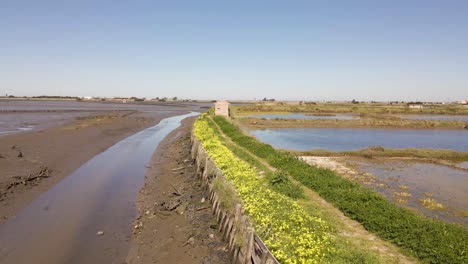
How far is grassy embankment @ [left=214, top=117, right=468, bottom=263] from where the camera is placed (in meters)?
8.48

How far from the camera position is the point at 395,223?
33.4 ft

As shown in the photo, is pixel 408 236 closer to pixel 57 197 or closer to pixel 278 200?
pixel 278 200

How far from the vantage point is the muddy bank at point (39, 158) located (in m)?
18.1

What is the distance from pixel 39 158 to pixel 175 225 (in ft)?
59.9

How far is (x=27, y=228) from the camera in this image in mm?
14336

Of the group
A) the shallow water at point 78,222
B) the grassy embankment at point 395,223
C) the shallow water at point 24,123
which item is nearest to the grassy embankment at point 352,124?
the shallow water at point 24,123

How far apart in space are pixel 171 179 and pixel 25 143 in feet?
65.9

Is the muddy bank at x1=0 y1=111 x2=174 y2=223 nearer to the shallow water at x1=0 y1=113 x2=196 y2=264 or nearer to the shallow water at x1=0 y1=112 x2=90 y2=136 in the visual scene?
the shallow water at x1=0 y1=113 x2=196 y2=264

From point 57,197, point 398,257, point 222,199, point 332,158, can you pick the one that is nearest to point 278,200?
point 222,199

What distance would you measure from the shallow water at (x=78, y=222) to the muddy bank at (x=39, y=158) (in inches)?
35.0

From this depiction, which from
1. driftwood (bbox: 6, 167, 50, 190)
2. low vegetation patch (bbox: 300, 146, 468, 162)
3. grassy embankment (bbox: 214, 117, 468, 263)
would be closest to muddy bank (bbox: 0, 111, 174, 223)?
driftwood (bbox: 6, 167, 50, 190)

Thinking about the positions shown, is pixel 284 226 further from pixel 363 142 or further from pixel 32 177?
pixel 363 142

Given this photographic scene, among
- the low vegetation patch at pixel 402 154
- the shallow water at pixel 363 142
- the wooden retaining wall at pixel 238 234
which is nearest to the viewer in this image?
the wooden retaining wall at pixel 238 234

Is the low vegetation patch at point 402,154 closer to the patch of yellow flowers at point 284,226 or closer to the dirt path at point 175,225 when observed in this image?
the dirt path at point 175,225
